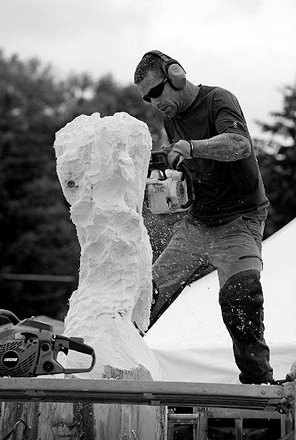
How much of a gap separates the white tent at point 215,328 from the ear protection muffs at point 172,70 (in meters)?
1.75

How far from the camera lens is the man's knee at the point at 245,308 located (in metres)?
4.23

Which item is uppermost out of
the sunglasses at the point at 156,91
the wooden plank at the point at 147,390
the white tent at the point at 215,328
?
the sunglasses at the point at 156,91

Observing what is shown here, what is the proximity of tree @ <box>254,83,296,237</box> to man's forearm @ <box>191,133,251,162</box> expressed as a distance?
598 inches

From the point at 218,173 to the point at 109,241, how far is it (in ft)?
3.19

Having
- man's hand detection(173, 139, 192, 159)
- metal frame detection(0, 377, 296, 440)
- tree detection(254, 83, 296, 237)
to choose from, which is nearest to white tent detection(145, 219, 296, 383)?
man's hand detection(173, 139, 192, 159)

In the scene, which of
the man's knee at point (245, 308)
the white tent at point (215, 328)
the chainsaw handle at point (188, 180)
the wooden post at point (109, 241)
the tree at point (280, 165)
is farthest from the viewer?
the tree at point (280, 165)

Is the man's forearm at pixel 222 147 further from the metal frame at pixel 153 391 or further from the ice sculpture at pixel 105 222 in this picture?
the metal frame at pixel 153 391

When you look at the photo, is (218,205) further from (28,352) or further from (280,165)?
(280,165)

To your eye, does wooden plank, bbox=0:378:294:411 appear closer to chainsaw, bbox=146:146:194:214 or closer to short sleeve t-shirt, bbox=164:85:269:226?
chainsaw, bbox=146:146:194:214

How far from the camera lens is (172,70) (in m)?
4.40

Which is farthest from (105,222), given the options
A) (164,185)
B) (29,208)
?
(29,208)

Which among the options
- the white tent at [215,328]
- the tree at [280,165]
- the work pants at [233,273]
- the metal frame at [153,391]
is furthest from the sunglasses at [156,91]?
the tree at [280,165]

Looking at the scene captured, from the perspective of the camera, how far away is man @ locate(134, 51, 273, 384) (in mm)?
4250

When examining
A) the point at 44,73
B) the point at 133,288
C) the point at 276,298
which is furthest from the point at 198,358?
the point at 44,73
